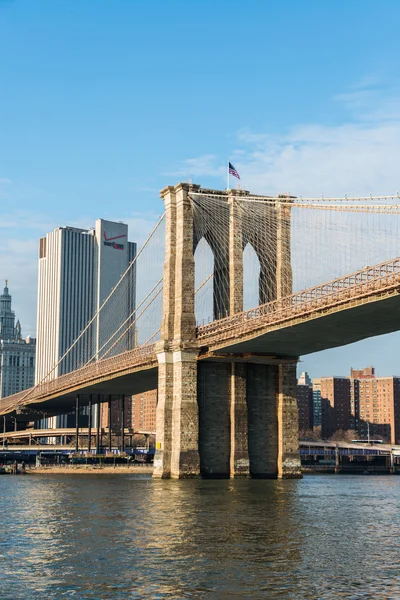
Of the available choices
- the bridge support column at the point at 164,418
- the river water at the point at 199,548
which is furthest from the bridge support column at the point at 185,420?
the river water at the point at 199,548

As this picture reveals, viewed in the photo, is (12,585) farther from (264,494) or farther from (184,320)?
(184,320)

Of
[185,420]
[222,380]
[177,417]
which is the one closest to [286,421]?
[222,380]

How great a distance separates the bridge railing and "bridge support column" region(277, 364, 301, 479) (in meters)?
8.75

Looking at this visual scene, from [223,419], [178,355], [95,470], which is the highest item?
[178,355]

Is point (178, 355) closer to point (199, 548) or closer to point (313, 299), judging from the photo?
point (313, 299)

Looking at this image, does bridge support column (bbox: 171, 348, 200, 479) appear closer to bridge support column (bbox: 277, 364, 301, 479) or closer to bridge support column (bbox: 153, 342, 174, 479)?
bridge support column (bbox: 153, 342, 174, 479)

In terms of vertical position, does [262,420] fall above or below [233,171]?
below

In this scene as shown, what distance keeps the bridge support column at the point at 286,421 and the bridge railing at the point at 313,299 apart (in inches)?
345

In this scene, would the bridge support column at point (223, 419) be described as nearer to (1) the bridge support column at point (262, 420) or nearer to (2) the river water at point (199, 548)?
(1) the bridge support column at point (262, 420)

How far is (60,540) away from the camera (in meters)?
36.5

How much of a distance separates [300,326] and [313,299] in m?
3.96

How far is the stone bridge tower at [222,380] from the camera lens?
8100 centimetres

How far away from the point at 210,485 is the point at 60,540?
36.4 meters

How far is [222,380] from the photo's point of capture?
84.1 metres
